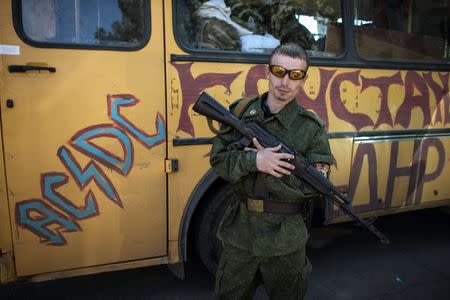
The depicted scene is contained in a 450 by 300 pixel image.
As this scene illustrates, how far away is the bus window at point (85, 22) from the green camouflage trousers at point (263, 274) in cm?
143

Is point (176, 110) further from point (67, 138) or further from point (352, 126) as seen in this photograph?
point (352, 126)

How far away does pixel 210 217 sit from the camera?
9.65 feet

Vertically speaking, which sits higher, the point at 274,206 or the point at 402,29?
the point at 402,29

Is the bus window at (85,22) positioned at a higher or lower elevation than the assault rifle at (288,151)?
higher

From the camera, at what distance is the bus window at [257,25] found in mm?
2701

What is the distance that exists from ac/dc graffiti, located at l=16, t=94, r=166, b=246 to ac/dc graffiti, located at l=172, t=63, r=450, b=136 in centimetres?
31

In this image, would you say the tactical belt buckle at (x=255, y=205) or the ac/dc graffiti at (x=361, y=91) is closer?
the tactical belt buckle at (x=255, y=205)

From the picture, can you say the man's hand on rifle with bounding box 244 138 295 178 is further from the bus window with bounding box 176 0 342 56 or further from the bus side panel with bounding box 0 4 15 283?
the bus side panel with bounding box 0 4 15 283

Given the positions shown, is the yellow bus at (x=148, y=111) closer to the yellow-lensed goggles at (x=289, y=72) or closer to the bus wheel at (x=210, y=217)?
the bus wheel at (x=210, y=217)

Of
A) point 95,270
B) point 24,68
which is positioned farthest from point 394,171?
point 24,68

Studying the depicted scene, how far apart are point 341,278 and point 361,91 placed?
1.55 meters

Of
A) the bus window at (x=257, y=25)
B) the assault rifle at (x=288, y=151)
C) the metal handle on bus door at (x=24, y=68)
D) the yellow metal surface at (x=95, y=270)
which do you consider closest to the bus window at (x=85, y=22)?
the metal handle on bus door at (x=24, y=68)

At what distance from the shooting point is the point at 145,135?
8.57ft

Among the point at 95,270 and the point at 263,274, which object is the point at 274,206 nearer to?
the point at 263,274
